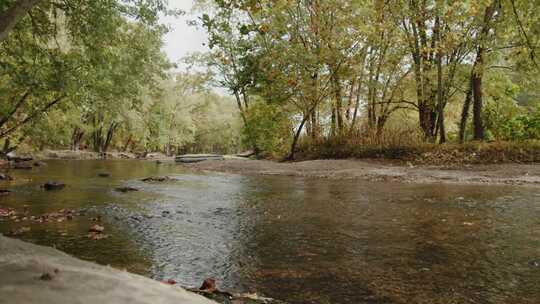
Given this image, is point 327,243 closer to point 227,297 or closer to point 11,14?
point 227,297

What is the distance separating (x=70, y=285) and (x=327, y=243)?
9.14ft

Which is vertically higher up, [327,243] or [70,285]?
[70,285]

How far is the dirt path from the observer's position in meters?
10.1

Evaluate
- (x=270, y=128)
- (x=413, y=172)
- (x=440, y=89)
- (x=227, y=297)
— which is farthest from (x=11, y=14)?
(x=270, y=128)

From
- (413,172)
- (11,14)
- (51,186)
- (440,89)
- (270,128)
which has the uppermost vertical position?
(440,89)

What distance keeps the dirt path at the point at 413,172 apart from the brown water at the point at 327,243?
2673mm

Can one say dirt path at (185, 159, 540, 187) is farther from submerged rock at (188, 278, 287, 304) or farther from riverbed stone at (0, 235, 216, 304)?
riverbed stone at (0, 235, 216, 304)

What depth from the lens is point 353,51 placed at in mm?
Answer: 16969

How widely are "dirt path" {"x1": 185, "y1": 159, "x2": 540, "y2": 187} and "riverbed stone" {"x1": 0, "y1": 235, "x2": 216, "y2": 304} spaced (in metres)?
9.56

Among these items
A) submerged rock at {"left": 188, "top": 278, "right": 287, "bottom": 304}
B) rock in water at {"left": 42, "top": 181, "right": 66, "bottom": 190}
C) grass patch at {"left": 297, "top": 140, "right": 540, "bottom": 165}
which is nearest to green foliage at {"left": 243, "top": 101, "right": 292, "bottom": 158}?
grass patch at {"left": 297, "top": 140, "right": 540, "bottom": 165}

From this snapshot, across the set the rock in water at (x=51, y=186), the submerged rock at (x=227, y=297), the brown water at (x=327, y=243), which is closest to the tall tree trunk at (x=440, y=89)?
the brown water at (x=327, y=243)

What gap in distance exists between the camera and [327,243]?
4.08m

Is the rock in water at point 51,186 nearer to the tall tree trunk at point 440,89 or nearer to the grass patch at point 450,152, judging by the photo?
the grass patch at point 450,152

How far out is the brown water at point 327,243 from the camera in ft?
9.34
